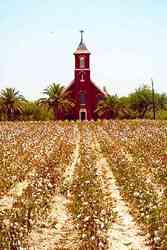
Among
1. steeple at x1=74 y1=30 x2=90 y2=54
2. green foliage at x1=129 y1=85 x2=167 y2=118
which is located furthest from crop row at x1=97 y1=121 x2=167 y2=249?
green foliage at x1=129 y1=85 x2=167 y2=118

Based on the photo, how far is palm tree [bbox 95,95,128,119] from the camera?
72250 mm

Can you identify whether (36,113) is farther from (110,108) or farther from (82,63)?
(110,108)

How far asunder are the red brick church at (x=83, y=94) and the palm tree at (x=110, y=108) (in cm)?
132

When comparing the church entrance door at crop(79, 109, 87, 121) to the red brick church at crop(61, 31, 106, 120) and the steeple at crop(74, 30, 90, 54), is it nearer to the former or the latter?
the red brick church at crop(61, 31, 106, 120)

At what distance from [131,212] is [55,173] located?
5492 millimetres

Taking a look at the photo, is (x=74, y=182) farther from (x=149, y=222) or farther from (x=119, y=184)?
(x=149, y=222)

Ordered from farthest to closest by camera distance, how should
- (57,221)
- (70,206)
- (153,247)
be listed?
(70,206) < (57,221) < (153,247)

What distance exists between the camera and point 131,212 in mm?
11953

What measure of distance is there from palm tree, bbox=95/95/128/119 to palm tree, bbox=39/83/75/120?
3.55m

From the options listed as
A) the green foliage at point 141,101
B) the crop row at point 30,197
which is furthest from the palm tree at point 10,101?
the crop row at point 30,197

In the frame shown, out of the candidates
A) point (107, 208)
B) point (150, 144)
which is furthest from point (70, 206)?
point (150, 144)

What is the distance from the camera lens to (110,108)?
72.6 metres

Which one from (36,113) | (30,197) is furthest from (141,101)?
(30,197)

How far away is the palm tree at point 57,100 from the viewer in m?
72.9
